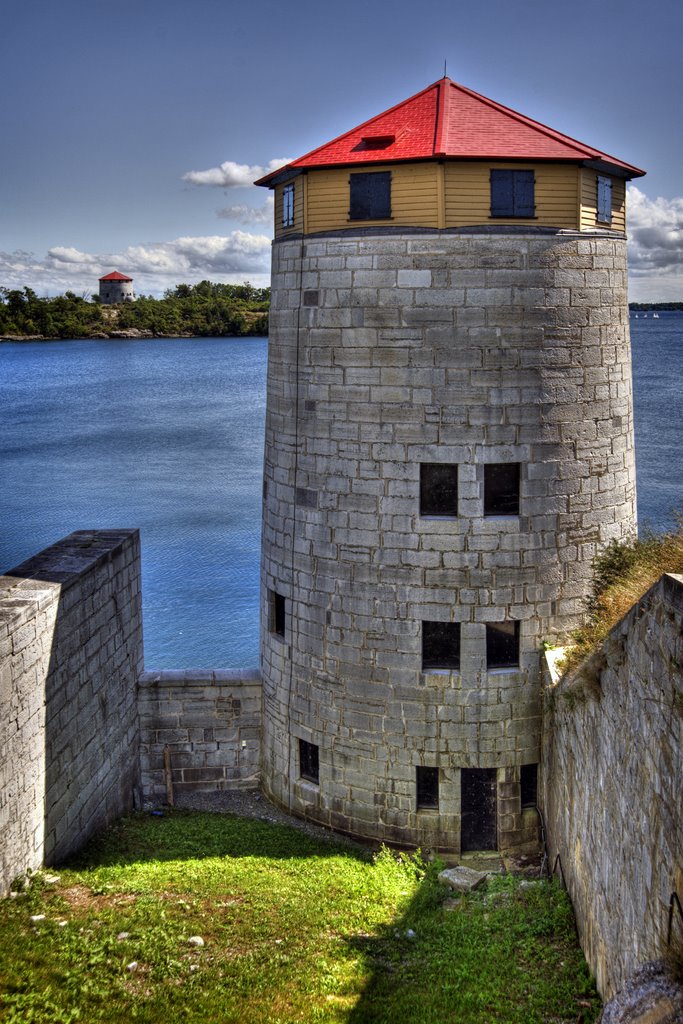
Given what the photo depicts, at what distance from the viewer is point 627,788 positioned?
30.1 feet

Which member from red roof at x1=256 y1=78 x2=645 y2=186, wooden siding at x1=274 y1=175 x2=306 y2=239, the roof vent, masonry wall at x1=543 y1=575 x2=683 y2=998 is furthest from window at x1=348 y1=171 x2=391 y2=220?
masonry wall at x1=543 y1=575 x2=683 y2=998

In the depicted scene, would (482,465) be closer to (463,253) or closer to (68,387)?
(463,253)

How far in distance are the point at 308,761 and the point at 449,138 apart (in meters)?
9.76

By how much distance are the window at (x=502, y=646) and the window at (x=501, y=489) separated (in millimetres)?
1713

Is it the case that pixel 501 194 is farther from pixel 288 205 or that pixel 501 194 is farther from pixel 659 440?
pixel 659 440

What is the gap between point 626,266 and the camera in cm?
1511

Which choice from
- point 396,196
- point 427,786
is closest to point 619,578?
point 427,786

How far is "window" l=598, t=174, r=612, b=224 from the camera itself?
14625mm

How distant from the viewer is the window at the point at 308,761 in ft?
51.6

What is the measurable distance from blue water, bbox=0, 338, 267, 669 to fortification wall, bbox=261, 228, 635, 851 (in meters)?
13.0

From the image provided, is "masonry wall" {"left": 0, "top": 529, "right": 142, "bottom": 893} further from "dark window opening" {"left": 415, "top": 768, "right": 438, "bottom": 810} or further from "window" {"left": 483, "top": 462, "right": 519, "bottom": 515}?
"window" {"left": 483, "top": 462, "right": 519, "bottom": 515}

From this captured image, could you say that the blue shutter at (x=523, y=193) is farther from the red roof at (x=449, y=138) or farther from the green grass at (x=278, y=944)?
the green grass at (x=278, y=944)

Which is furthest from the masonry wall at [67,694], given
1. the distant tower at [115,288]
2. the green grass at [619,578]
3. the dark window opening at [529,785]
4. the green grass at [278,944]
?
the distant tower at [115,288]

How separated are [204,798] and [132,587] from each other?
3.87 m
